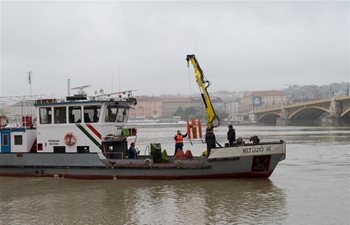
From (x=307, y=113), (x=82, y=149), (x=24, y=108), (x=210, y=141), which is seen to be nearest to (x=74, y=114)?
(x=82, y=149)

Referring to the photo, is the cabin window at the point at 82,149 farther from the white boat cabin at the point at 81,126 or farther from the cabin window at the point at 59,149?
the cabin window at the point at 59,149

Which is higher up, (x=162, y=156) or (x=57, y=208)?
Result: (x=162, y=156)

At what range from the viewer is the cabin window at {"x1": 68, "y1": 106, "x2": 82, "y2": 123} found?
18.6m

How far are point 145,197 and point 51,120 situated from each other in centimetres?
604

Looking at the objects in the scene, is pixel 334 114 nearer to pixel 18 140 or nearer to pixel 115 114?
pixel 115 114

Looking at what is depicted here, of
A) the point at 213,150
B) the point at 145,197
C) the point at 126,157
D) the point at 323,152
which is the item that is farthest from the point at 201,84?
the point at 323,152

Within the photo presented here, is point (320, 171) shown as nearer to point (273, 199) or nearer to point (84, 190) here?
point (273, 199)

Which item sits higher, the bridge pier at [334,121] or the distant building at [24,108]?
the distant building at [24,108]

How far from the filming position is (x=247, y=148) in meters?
17.0

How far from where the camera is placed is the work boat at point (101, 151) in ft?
56.7

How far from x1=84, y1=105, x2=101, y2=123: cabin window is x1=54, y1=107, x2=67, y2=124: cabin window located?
36.6 inches

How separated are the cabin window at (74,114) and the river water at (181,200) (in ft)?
8.07

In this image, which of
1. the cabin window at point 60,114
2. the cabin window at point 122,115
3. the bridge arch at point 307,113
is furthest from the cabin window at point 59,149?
the bridge arch at point 307,113

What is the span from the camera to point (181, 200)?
48.2 feet
